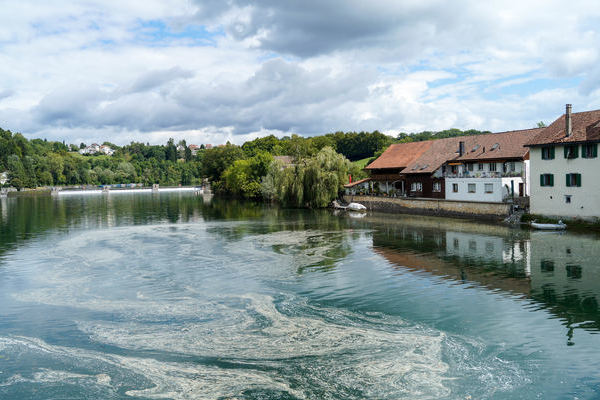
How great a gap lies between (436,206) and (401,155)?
1475cm

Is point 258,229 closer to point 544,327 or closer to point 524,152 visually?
point 524,152

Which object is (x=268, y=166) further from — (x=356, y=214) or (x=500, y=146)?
(x=500, y=146)

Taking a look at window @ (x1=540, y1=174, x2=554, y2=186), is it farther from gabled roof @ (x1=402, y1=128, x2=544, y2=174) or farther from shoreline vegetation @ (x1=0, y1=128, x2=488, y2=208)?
shoreline vegetation @ (x1=0, y1=128, x2=488, y2=208)

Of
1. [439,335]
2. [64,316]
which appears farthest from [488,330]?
[64,316]

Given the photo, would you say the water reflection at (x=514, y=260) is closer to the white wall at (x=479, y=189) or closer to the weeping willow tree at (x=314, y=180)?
the white wall at (x=479, y=189)

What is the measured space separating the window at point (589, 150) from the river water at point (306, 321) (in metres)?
9.30

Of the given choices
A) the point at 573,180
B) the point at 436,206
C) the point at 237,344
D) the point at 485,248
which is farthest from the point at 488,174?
the point at 237,344

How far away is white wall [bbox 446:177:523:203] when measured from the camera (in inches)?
1940

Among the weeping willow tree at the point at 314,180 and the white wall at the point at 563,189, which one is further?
the weeping willow tree at the point at 314,180

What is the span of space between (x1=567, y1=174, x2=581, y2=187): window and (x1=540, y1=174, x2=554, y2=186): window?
1553 mm

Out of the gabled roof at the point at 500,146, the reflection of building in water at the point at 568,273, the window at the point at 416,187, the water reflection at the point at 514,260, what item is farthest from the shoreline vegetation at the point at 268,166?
the reflection of building in water at the point at 568,273

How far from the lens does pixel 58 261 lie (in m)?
31.3

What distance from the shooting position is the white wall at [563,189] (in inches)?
1549

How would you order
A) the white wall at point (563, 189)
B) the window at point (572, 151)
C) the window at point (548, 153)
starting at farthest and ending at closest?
the window at point (548, 153)
the window at point (572, 151)
the white wall at point (563, 189)
